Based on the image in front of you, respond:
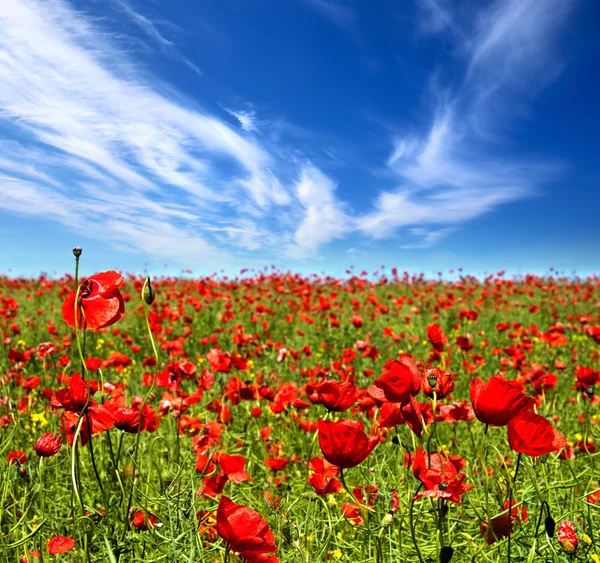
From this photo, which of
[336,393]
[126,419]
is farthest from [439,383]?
[126,419]

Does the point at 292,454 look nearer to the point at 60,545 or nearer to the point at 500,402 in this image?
the point at 60,545

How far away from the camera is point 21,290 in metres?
12.3

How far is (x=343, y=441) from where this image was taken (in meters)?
1.18

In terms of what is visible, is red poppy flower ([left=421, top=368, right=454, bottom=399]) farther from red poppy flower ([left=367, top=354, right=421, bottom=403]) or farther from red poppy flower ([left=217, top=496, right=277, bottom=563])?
red poppy flower ([left=217, top=496, right=277, bottom=563])

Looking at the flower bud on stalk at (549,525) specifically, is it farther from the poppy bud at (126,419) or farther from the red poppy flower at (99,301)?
the red poppy flower at (99,301)

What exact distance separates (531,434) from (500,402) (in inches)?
4.1

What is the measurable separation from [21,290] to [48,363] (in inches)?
354

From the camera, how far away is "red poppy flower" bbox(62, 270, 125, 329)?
1271mm

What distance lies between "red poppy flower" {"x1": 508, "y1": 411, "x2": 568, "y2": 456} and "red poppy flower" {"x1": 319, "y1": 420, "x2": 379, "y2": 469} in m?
0.37

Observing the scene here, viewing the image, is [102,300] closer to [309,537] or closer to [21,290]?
[309,537]

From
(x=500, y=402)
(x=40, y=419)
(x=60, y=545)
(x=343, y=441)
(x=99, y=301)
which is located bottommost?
(x=60, y=545)

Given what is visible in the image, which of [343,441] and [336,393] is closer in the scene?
[343,441]

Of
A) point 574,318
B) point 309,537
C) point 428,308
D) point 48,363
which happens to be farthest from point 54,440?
point 574,318

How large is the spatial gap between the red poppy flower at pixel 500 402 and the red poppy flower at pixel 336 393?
452mm
